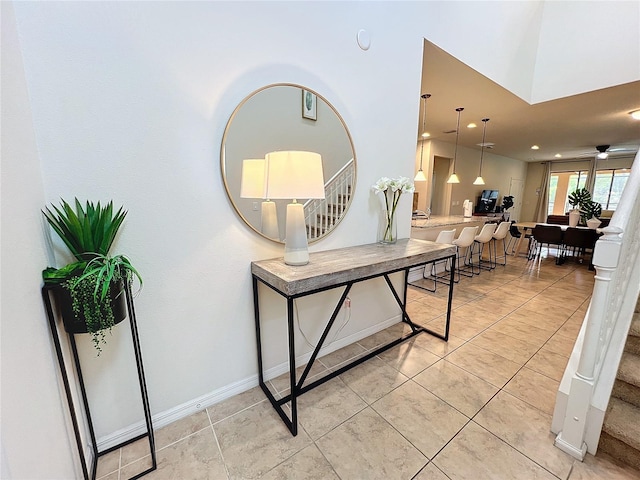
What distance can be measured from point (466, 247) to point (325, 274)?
425 cm

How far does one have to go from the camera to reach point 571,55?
11.1 ft

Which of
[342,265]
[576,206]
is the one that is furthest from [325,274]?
[576,206]

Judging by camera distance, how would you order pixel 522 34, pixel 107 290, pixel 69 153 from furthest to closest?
1. pixel 522 34
2. pixel 69 153
3. pixel 107 290

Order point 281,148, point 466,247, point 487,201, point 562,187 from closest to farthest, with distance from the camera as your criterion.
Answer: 1. point 281,148
2. point 466,247
3. point 487,201
4. point 562,187

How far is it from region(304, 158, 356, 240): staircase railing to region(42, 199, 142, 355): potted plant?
1086 mm

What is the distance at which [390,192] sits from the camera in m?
2.27

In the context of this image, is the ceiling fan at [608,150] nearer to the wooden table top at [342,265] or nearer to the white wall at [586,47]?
the white wall at [586,47]

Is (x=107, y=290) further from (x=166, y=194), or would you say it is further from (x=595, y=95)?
(x=595, y=95)

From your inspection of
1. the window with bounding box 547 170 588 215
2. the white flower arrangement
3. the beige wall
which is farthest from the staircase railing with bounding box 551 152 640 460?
the window with bounding box 547 170 588 215

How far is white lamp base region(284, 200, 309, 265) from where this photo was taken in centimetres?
156

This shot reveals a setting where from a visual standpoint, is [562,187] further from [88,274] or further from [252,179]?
[88,274]

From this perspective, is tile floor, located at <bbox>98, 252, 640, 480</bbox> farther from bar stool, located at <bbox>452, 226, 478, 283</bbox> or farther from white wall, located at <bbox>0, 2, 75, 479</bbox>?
bar stool, located at <bbox>452, 226, 478, 283</bbox>

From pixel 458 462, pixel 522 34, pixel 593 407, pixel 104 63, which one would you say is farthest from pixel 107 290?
pixel 522 34

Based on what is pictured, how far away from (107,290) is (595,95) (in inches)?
218
